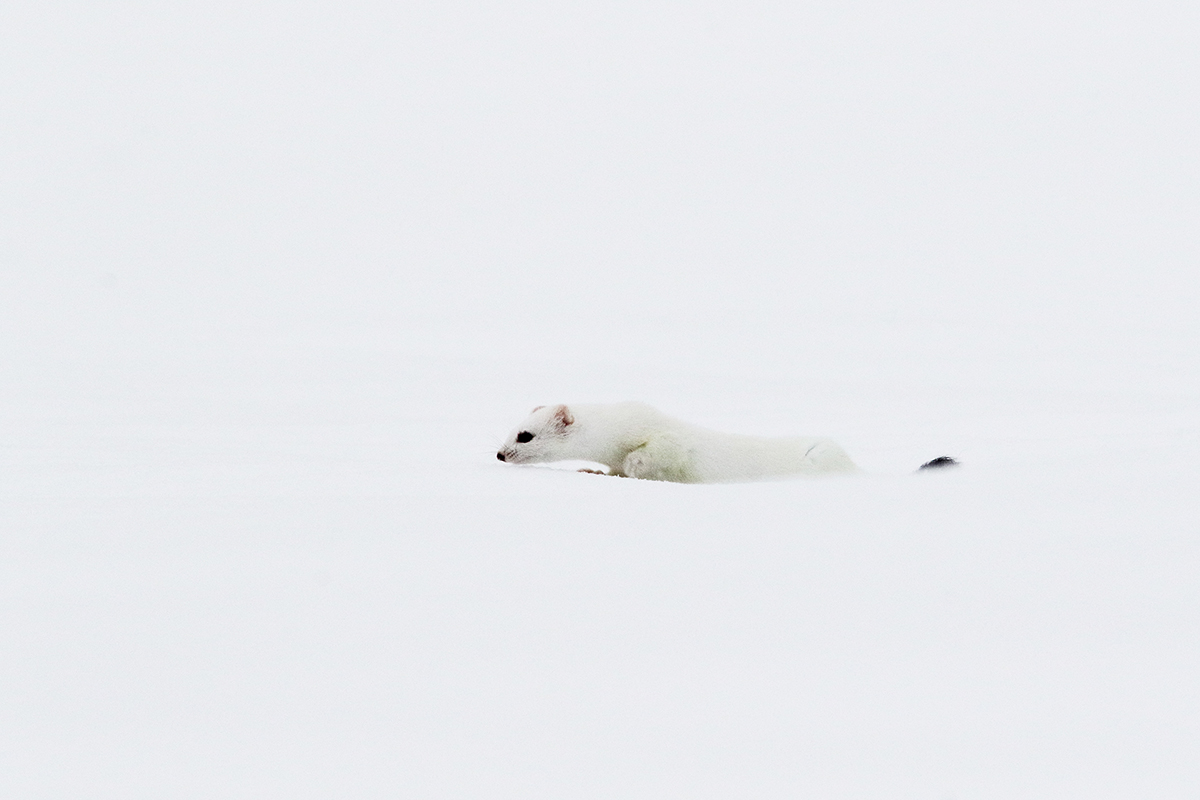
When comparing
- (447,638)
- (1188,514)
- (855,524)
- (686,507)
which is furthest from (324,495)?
(1188,514)

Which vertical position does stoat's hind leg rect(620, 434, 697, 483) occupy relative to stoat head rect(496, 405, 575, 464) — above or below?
below

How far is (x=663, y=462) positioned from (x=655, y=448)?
92 mm

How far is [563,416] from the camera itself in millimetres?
6355

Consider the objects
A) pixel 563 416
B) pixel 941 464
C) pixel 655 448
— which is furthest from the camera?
pixel 563 416

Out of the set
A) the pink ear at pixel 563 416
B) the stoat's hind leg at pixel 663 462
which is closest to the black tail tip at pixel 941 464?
the stoat's hind leg at pixel 663 462

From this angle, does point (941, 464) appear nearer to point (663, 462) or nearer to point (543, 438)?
point (663, 462)

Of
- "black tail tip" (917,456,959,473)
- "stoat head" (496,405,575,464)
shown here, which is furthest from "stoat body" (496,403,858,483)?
"black tail tip" (917,456,959,473)

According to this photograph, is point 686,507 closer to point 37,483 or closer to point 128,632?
point 128,632

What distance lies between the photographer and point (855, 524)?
13.7ft

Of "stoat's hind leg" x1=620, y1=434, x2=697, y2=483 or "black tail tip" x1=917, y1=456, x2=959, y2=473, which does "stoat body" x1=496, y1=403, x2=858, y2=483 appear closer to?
"stoat's hind leg" x1=620, y1=434, x2=697, y2=483

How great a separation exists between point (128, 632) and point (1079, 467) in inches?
153

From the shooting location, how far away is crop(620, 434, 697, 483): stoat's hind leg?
5926 millimetres

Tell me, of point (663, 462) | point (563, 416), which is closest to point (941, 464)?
point (663, 462)

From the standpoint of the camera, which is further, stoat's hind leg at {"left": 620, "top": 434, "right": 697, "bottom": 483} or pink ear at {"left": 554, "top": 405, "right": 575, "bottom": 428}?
pink ear at {"left": 554, "top": 405, "right": 575, "bottom": 428}
